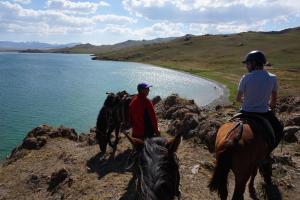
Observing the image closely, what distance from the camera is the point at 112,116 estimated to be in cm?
1514

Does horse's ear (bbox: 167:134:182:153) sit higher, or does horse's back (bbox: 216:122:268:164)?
horse's ear (bbox: 167:134:182:153)

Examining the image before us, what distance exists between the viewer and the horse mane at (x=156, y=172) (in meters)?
4.20

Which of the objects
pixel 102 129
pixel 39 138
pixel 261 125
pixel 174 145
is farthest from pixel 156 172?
pixel 39 138

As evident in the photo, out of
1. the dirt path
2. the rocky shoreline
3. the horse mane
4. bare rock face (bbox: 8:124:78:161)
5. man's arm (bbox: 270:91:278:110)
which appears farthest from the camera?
bare rock face (bbox: 8:124:78:161)

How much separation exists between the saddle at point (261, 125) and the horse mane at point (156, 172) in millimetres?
3477

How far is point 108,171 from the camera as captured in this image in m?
13.4

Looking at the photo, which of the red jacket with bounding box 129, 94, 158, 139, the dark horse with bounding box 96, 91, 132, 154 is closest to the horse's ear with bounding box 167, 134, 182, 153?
the red jacket with bounding box 129, 94, 158, 139

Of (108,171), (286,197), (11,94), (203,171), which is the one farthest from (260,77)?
(11,94)

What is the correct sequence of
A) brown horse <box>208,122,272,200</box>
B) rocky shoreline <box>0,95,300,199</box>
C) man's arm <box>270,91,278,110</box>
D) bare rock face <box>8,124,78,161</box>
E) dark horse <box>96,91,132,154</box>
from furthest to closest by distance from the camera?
bare rock face <box>8,124,78,161</box> < dark horse <box>96,91,132,154</box> < rocky shoreline <box>0,95,300,199</box> < man's arm <box>270,91,278,110</box> < brown horse <box>208,122,272,200</box>

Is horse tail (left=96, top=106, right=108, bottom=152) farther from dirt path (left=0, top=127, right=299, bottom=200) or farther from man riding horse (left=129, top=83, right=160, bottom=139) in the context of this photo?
man riding horse (left=129, top=83, right=160, bottom=139)

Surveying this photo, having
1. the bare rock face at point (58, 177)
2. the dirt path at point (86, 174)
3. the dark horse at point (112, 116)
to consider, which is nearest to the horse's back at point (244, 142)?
the dirt path at point (86, 174)

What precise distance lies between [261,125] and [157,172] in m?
4.42

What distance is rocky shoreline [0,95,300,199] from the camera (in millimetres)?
11562

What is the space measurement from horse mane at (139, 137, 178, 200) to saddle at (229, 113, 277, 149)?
3477 millimetres
